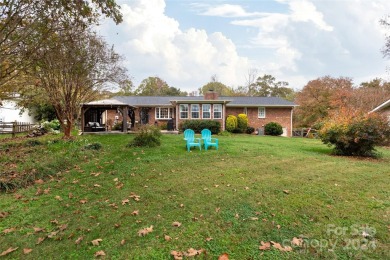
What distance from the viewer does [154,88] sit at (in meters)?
46.7

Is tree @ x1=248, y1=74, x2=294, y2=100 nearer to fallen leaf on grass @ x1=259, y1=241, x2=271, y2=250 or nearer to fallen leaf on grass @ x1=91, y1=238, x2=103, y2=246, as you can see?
fallen leaf on grass @ x1=259, y1=241, x2=271, y2=250

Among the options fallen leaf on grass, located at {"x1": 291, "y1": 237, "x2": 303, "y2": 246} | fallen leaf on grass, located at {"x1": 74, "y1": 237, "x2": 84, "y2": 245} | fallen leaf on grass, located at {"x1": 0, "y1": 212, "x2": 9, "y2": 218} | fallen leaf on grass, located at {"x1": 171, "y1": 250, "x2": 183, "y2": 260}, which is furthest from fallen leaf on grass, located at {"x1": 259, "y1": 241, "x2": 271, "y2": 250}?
fallen leaf on grass, located at {"x1": 0, "y1": 212, "x2": 9, "y2": 218}

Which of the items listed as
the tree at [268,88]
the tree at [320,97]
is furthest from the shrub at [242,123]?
the tree at [268,88]

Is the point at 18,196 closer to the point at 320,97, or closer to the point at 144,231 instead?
the point at 144,231

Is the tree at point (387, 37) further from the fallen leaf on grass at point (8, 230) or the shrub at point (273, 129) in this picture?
the fallen leaf on grass at point (8, 230)

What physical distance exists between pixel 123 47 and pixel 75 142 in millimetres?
7399

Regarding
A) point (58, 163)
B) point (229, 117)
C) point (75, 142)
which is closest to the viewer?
point (58, 163)

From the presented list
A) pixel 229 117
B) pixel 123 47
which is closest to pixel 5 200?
pixel 123 47

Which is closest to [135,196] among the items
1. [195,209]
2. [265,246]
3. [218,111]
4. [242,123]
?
[195,209]

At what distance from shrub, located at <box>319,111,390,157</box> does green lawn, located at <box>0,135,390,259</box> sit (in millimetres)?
1878

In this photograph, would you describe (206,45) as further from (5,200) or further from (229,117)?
(5,200)

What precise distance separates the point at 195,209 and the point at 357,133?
26.2 ft

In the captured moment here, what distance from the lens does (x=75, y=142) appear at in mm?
10961

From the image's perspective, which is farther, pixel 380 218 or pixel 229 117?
pixel 229 117
